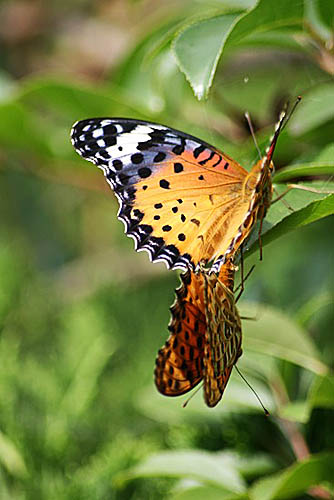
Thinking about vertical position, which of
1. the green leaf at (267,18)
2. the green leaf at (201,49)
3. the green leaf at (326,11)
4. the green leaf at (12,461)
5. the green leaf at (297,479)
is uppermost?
the green leaf at (326,11)

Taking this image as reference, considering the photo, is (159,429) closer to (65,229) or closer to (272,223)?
(272,223)

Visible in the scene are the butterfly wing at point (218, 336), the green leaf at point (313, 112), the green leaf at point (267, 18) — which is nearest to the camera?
the butterfly wing at point (218, 336)

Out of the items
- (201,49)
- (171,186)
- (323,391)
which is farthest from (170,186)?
(323,391)

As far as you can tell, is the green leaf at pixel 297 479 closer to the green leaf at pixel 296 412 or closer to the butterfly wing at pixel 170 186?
the green leaf at pixel 296 412

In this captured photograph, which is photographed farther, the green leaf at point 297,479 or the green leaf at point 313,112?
the green leaf at point 313,112

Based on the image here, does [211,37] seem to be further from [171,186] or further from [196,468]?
[196,468]

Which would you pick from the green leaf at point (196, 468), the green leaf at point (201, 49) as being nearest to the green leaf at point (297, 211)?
the green leaf at point (201, 49)

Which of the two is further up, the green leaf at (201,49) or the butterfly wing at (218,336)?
the green leaf at (201,49)

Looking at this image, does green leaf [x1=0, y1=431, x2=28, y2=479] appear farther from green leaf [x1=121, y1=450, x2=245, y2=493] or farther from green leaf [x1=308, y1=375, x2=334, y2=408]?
green leaf [x1=308, y1=375, x2=334, y2=408]
